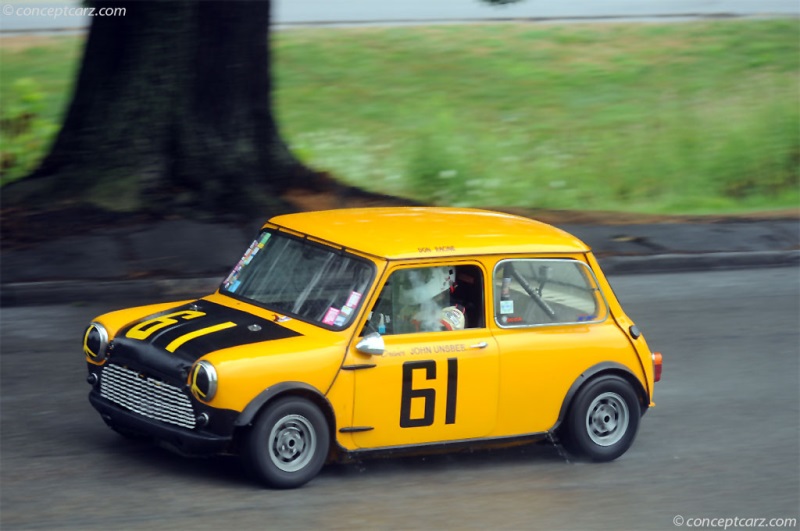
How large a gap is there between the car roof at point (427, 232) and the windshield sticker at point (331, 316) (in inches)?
15.7

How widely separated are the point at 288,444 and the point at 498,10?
71.5 feet

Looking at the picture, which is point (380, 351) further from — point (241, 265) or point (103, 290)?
point (103, 290)

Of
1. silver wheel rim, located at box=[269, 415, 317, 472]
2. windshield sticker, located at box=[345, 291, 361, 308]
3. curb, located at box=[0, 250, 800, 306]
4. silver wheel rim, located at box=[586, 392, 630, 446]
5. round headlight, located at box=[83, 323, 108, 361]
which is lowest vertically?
curb, located at box=[0, 250, 800, 306]

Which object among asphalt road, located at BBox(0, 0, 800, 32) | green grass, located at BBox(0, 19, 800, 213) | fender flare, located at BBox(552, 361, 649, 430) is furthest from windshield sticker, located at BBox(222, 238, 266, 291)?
asphalt road, located at BBox(0, 0, 800, 32)

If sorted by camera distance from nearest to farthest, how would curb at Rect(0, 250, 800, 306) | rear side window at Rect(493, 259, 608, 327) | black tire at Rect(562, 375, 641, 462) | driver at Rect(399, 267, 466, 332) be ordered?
1. driver at Rect(399, 267, 466, 332)
2. rear side window at Rect(493, 259, 608, 327)
3. black tire at Rect(562, 375, 641, 462)
4. curb at Rect(0, 250, 800, 306)

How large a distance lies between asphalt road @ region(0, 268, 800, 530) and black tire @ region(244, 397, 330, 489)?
12cm

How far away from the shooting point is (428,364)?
7.30 meters

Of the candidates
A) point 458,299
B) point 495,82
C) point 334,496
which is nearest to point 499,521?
point 334,496

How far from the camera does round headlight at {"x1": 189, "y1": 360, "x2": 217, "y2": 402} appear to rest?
6.70m

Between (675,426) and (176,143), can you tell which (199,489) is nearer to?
(675,426)

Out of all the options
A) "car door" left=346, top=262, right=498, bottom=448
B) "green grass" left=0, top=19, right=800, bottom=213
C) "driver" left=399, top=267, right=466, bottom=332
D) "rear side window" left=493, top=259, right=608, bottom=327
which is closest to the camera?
"car door" left=346, top=262, right=498, bottom=448

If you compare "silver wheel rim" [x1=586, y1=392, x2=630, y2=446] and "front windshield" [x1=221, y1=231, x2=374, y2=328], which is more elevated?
"front windshield" [x1=221, y1=231, x2=374, y2=328]

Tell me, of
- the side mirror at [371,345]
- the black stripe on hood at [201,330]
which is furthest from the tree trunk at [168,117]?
the side mirror at [371,345]

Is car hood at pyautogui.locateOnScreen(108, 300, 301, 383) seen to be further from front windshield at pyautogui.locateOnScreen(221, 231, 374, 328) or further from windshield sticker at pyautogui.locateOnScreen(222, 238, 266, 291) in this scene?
windshield sticker at pyautogui.locateOnScreen(222, 238, 266, 291)
